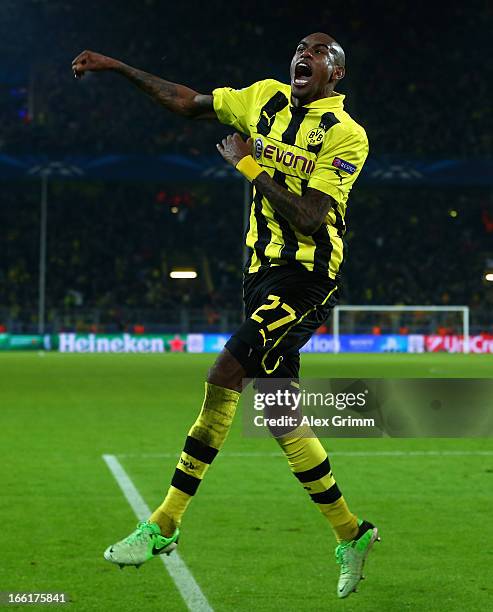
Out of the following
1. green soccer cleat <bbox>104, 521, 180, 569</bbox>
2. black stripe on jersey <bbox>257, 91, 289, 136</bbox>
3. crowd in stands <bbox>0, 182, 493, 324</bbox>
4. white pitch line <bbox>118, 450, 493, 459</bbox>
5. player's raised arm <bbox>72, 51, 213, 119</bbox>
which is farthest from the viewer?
crowd in stands <bbox>0, 182, 493, 324</bbox>

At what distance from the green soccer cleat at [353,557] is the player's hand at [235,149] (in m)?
1.72

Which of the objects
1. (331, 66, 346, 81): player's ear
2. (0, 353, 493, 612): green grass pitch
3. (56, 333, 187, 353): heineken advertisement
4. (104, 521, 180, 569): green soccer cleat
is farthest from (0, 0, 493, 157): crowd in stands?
(104, 521, 180, 569): green soccer cleat

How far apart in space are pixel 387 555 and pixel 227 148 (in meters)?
2.36

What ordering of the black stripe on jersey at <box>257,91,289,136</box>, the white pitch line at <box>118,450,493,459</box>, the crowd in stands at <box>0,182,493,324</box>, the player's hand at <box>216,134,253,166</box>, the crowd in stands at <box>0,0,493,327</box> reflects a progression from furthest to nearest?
the crowd in stands at <box>0,0,493,327</box>
the crowd in stands at <box>0,182,493,324</box>
the white pitch line at <box>118,450,493,459</box>
the black stripe on jersey at <box>257,91,289,136</box>
the player's hand at <box>216,134,253,166</box>

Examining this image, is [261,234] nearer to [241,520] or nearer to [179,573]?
[179,573]

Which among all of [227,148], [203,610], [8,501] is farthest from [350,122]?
[8,501]

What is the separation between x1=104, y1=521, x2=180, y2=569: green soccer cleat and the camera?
450cm

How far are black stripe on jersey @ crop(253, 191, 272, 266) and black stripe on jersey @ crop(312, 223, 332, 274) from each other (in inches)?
8.5

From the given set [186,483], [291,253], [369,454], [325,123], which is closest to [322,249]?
[291,253]

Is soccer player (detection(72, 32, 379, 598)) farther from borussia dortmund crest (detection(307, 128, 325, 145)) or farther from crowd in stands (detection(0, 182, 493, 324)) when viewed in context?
crowd in stands (detection(0, 182, 493, 324))

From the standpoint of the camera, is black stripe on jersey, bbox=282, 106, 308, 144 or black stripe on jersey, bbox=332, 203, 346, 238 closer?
black stripe on jersey, bbox=282, 106, 308, 144

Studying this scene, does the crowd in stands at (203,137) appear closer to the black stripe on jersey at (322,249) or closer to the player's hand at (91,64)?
the player's hand at (91,64)

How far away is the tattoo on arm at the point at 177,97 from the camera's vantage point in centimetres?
533

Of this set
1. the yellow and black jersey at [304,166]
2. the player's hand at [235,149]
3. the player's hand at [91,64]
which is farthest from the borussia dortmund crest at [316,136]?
the player's hand at [91,64]
